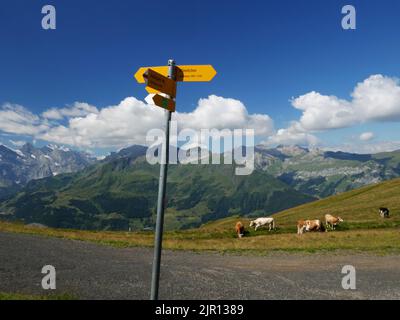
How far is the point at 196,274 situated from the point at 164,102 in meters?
12.9

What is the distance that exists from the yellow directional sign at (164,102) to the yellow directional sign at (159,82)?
20 cm

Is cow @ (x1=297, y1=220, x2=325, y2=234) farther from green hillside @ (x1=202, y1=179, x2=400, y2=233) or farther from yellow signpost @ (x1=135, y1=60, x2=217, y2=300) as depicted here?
yellow signpost @ (x1=135, y1=60, x2=217, y2=300)

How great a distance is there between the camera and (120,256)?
2541 centimetres

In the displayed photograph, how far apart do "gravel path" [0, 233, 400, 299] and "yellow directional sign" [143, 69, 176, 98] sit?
29.2ft

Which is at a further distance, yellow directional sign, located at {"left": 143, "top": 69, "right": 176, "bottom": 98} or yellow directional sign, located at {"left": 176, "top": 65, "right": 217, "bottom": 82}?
yellow directional sign, located at {"left": 176, "top": 65, "right": 217, "bottom": 82}

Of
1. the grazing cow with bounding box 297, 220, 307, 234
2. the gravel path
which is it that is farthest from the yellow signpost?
the grazing cow with bounding box 297, 220, 307, 234

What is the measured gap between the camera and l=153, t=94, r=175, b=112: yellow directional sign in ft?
29.8

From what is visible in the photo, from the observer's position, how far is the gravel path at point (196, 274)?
1556cm

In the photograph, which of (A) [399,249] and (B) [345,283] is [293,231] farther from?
(B) [345,283]

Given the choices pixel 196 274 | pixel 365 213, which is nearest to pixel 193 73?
pixel 196 274

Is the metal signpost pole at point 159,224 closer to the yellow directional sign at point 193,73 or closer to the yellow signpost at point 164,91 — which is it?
the yellow signpost at point 164,91
